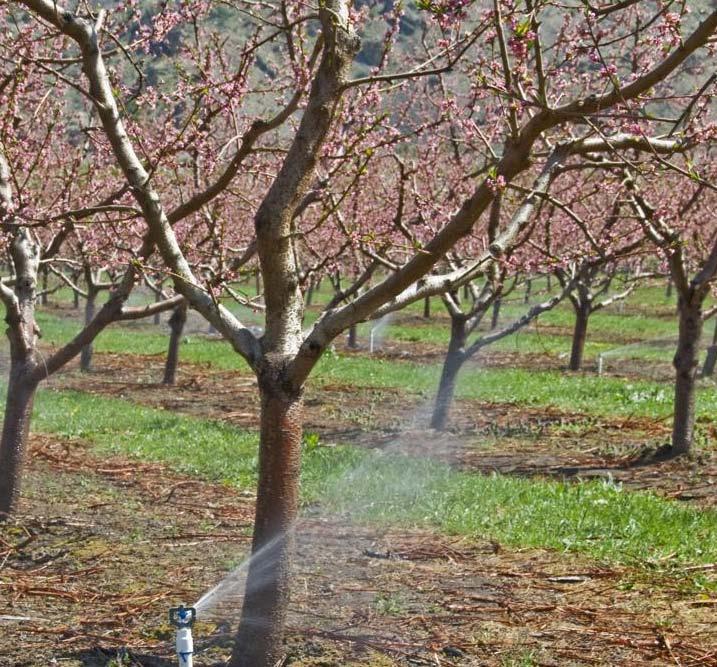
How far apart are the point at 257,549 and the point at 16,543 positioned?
3.39 m

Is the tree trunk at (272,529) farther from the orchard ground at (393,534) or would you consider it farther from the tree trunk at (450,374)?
the tree trunk at (450,374)

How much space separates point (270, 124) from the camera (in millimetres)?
6551

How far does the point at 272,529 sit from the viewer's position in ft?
17.8

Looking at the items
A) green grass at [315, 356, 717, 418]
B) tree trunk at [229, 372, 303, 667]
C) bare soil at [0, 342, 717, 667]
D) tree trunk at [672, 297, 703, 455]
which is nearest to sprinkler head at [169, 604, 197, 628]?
tree trunk at [229, 372, 303, 667]

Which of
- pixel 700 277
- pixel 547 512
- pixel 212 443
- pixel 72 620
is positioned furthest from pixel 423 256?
pixel 212 443

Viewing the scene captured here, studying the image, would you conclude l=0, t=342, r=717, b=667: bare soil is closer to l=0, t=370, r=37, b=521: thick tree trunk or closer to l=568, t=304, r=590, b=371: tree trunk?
l=0, t=370, r=37, b=521: thick tree trunk

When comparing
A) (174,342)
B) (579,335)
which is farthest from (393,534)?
(579,335)

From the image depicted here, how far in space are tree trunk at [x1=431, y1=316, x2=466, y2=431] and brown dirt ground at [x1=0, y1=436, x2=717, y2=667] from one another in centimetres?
651

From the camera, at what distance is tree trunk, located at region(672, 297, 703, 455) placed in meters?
11.8

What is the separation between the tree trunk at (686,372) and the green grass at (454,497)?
6.77 ft

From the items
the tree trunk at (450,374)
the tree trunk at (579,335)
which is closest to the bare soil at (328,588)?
the tree trunk at (450,374)

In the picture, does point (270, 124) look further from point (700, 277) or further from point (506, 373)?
point (506, 373)

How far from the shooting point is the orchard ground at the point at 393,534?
5.80m

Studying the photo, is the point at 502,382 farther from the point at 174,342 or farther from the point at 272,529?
the point at 272,529
